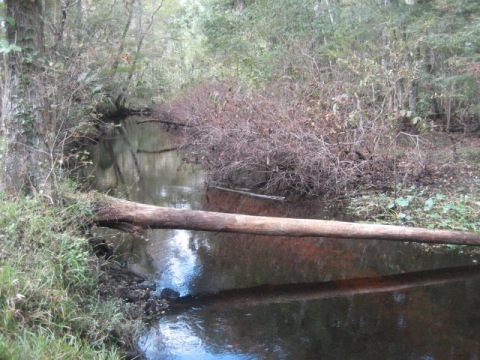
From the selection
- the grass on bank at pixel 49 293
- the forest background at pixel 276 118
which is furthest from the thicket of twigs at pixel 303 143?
the grass on bank at pixel 49 293

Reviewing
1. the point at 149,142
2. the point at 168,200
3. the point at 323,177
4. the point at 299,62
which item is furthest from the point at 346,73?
the point at 149,142

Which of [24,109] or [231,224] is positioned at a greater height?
[24,109]

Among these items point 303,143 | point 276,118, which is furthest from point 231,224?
point 276,118

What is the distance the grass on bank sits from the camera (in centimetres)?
355

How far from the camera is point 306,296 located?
20.8ft

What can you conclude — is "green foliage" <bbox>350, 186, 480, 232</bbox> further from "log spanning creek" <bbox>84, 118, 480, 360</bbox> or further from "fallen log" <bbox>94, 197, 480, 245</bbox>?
"fallen log" <bbox>94, 197, 480, 245</bbox>

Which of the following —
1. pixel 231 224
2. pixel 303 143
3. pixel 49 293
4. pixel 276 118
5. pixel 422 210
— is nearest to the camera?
pixel 49 293

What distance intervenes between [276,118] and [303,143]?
1041 millimetres

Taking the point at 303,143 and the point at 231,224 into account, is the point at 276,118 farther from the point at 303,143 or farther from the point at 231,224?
the point at 231,224

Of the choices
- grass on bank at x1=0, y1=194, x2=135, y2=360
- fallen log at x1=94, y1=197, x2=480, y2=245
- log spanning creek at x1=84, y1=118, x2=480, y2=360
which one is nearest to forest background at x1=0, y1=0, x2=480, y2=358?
grass on bank at x1=0, y1=194, x2=135, y2=360

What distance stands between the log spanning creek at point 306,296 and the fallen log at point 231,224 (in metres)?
0.62

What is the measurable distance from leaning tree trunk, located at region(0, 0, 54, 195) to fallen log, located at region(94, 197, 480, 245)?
1.08 meters

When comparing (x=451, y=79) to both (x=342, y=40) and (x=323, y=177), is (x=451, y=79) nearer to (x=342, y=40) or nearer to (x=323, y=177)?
(x=342, y=40)

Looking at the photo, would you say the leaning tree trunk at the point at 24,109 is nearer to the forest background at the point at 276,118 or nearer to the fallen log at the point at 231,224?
the forest background at the point at 276,118
